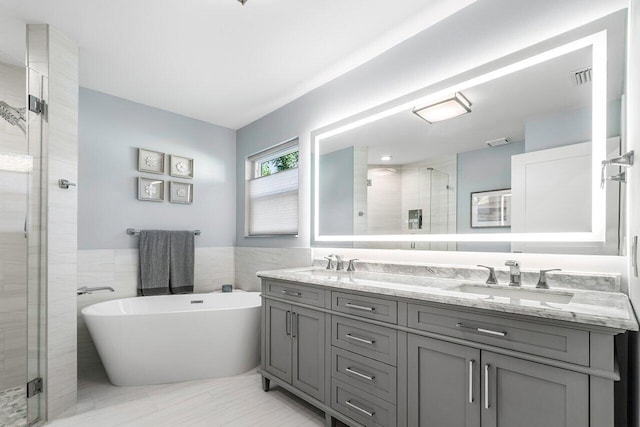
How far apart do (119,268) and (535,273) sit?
10.7 ft

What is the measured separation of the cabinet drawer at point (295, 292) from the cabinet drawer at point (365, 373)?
0.98 ft

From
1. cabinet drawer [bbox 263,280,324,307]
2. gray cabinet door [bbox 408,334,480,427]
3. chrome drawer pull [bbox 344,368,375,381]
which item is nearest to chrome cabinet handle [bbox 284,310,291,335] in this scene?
cabinet drawer [bbox 263,280,324,307]

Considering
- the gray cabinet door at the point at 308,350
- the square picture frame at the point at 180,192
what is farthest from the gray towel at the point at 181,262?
the gray cabinet door at the point at 308,350

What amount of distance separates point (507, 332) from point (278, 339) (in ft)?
4.95

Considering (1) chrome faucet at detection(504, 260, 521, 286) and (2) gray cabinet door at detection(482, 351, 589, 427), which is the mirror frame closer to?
(1) chrome faucet at detection(504, 260, 521, 286)

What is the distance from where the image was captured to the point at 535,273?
1585 millimetres

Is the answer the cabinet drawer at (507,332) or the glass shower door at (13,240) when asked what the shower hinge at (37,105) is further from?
the cabinet drawer at (507,332)

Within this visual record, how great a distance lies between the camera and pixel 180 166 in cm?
350

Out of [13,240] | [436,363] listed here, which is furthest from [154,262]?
[436,363]

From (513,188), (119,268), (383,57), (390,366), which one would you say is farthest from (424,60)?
(119,268)

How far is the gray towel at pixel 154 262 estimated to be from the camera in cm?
315

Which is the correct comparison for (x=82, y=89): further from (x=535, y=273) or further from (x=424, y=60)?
(x=535, y=273)

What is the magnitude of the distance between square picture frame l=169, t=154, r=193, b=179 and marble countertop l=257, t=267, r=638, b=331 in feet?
6.76

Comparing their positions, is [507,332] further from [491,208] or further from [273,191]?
[273,191]
